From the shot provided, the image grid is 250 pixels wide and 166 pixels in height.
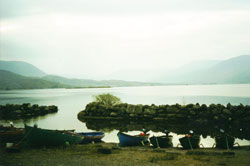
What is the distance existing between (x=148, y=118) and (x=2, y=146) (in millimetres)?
20473

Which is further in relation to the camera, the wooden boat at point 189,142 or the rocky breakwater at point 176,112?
the rocky breakwater at point 176,112

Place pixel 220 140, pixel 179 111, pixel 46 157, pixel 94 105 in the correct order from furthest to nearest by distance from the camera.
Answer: pixel 94 105 → pixel 179 111 → pixel 220 140 → pixel 46 157

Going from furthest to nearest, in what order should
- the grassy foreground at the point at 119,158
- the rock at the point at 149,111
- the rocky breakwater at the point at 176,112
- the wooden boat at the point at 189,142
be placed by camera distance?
the rock at the point at 149,111 → the rocky breakwater at the point at 176,112 → the wooden boat at the point at 189,142 → the grassy foreground at the point at 119,158

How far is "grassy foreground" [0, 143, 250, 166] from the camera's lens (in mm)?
12964

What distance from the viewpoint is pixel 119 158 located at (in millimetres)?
14219

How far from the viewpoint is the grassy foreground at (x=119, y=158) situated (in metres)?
13.0

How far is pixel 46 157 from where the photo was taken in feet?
46.9

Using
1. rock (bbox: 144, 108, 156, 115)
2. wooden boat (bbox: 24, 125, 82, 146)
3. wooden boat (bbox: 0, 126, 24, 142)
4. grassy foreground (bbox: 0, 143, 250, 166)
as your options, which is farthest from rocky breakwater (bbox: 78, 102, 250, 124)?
wooden boat (bbox: 24, 125, 82, 146)

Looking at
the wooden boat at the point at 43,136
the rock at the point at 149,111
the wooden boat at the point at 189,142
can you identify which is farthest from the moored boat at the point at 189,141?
the rock at the point at 149,111

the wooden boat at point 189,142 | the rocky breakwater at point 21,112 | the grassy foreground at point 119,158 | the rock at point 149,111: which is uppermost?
the rock at point 149,111

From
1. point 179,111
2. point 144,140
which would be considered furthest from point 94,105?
point 144,140

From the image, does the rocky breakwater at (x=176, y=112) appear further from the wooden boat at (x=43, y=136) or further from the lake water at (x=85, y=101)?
the wooden boat at (x=43, y=136)

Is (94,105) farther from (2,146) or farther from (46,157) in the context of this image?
(46,157)

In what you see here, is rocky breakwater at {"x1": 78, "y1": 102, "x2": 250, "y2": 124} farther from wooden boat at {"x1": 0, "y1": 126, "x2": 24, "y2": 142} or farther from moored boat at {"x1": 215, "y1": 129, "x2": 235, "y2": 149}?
wooden boat at {"x1": 0, "y1": 126, "x2": 24, "y2": 142}
